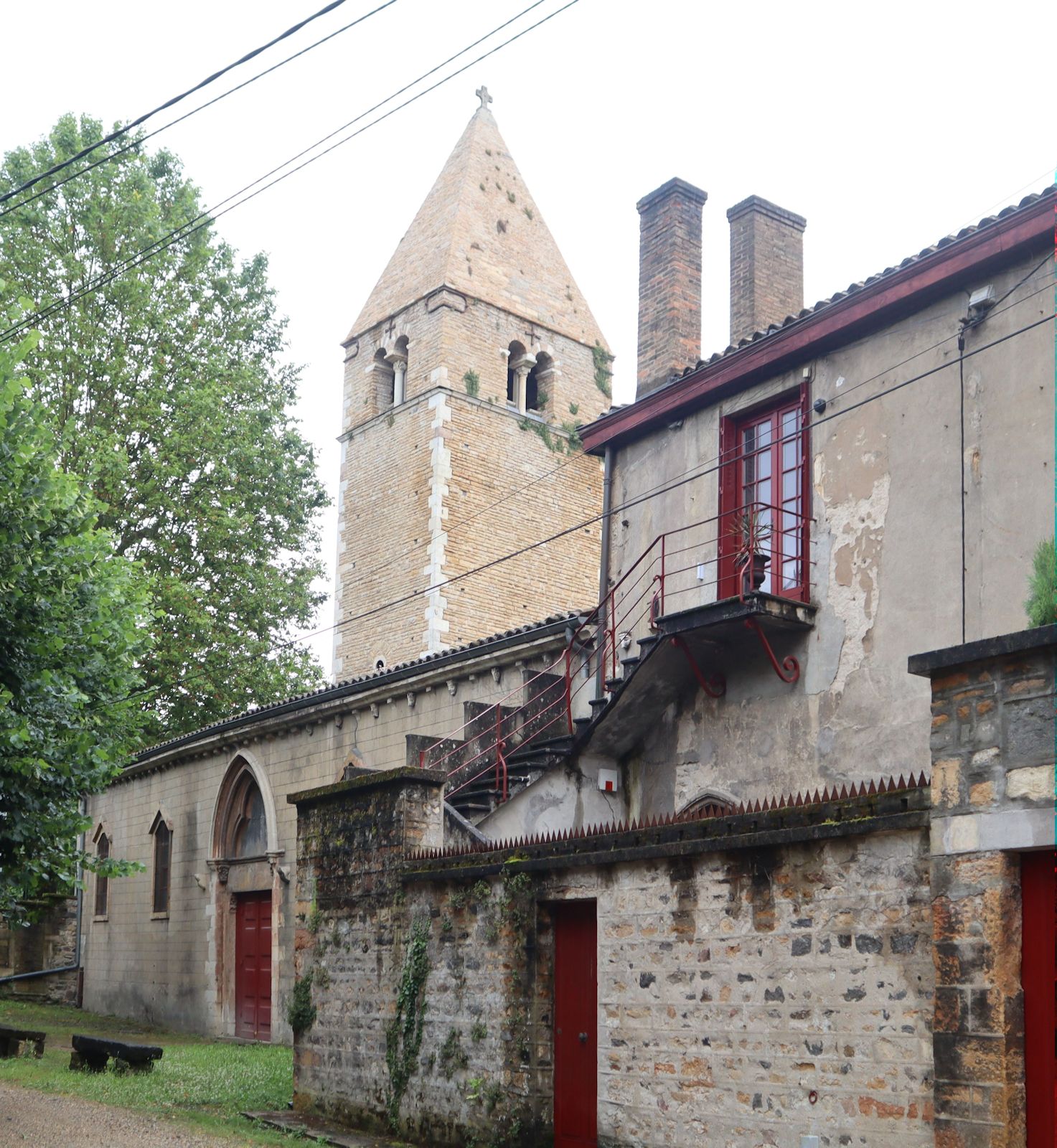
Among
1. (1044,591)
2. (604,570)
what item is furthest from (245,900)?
(1044,591)

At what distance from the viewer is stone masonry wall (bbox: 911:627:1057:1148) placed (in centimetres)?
728

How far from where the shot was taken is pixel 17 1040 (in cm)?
1788

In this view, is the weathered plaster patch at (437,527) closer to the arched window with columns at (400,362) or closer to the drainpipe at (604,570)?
the arched window with columns at (400,362)

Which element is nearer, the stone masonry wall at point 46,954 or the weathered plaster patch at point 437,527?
the stone masonry wall at point 46,954

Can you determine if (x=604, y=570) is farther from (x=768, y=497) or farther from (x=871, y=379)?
(x=871, y=379)

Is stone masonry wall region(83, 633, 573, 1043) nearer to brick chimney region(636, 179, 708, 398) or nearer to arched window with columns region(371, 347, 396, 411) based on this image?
Answer: brick chimney region(636, 179, 708, 398)

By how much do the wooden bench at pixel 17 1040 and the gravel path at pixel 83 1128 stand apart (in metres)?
4.02

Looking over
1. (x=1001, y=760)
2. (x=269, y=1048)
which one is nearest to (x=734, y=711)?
(x=1001, y=760)

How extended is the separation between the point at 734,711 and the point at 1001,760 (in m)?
7.28

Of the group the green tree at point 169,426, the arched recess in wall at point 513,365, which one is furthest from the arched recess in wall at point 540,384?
the green tree at point 169,426

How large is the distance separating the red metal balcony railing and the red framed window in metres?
0.02

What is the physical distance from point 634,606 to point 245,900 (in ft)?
35.4

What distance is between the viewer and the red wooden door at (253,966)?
22.5 m

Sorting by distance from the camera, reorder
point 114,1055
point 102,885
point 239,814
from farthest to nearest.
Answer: point 102,885
point 239,814
point 114,1055
